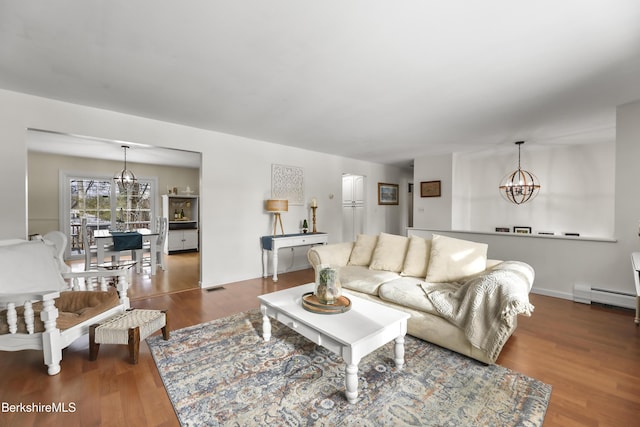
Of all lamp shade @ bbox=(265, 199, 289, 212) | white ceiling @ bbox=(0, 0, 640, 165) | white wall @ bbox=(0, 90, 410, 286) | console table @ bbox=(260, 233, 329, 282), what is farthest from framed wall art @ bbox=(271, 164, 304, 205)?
white ceiling @ bbox=(0, 0, 640, 165)

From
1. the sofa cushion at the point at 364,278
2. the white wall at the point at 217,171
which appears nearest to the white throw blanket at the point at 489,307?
the sofa cushion at the point at 364,278

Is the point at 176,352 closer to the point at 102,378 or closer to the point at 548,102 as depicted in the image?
the point at 102,378

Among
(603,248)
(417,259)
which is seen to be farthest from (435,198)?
(417,259)

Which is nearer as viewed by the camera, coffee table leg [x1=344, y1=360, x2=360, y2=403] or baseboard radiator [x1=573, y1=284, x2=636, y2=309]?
coffee table leg [x1=344, y1=360, x2=360, y2=403]

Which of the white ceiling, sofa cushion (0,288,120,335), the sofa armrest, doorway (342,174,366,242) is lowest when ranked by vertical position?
sofa cushion (0,288,120,335)

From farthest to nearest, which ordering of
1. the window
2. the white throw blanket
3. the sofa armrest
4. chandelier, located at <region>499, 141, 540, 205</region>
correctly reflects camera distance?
the window
chandelier, located at <region>499, 141, 540, 205</region>
the sofa armrest
the white throw blanket

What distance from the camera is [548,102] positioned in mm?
2939

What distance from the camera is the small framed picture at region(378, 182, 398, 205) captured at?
6.93 m

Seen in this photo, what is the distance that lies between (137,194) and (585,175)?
380 inches

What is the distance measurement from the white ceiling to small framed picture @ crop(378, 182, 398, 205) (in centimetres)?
337

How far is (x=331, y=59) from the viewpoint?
212cm

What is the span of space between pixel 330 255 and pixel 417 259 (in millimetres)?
1048

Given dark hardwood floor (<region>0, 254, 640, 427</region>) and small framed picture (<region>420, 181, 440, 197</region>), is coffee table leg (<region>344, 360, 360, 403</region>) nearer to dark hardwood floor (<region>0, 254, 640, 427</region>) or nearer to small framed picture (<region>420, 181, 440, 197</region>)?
dark hardwood floor (<region>0, 254, 640, 427</region>)

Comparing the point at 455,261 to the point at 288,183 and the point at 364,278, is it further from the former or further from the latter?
the point at 288,183
